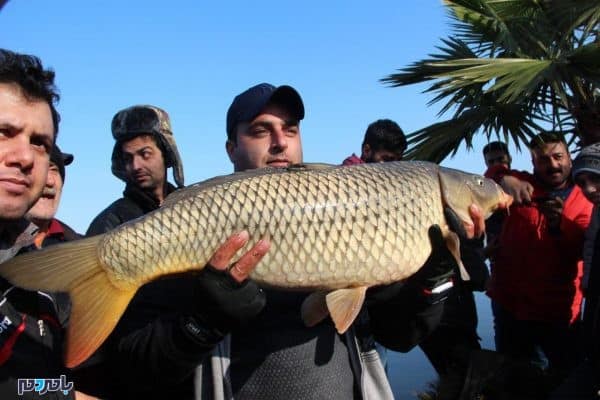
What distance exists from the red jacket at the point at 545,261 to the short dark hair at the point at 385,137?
825 millimetres

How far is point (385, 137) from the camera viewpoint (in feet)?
16.0

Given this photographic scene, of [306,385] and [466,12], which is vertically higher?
[466,12]

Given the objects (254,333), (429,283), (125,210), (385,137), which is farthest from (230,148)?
(385,137)

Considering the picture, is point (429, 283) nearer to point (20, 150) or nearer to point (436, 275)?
point (436, 275)

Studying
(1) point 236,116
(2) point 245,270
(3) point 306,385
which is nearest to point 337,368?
(3) point 306,385

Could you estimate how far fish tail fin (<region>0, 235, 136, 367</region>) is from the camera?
165 centimetres

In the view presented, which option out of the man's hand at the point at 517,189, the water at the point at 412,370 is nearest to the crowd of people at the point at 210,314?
the man's hand at the point at 517,189

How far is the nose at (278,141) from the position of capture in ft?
7.48

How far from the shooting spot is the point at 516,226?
4379 mm

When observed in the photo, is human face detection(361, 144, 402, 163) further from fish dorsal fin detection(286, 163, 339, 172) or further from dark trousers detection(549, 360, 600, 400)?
fish dorsal fin detection(286, 163, 339, 172)

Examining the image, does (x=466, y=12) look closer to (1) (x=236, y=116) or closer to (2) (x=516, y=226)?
(2) (x=516, y=226)

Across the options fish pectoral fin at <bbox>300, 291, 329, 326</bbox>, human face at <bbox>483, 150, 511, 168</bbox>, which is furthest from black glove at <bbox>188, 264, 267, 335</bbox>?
human face at <bbox>483, 150, 511, 168</bbox>

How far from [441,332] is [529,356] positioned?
24.1 inches

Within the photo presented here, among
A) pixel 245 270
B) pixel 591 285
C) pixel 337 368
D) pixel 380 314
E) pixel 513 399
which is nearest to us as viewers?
pixel 245 270
